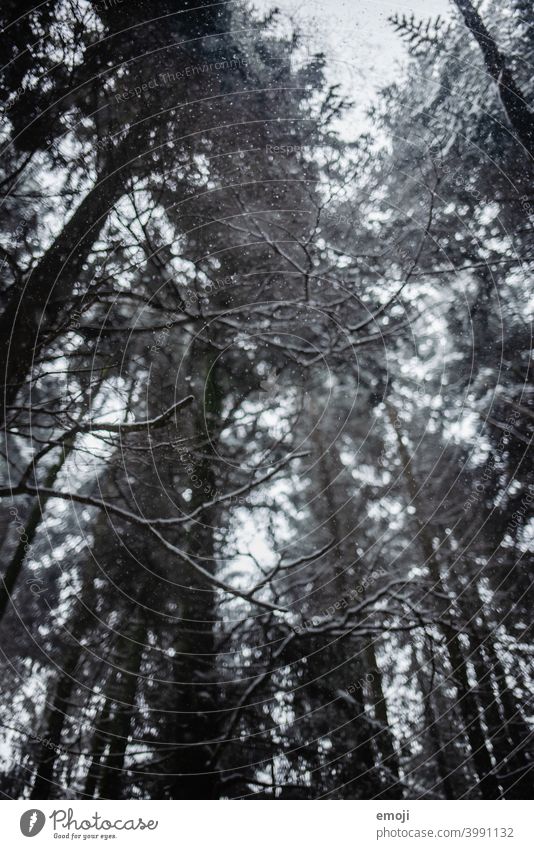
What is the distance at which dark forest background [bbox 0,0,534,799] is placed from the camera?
3.63ft

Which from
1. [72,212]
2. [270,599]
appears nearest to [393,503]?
[270,599]

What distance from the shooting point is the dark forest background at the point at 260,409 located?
1.11 meters

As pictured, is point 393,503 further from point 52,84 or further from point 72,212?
point 52,84

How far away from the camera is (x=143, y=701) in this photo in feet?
3.63

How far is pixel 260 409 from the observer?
1304 mm
